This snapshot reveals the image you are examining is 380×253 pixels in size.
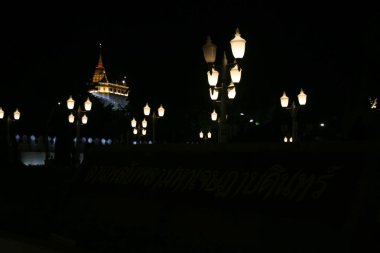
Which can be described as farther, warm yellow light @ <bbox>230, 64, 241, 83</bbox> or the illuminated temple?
the illuminated temple

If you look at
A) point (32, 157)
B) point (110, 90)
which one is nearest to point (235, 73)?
point (32, 157)

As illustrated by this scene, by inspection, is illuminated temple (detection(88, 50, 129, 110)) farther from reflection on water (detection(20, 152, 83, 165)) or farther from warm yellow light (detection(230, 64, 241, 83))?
warm yellow light (detection(230, 64, 241, 83))

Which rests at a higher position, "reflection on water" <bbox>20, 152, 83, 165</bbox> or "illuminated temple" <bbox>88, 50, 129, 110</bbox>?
"illuminated temple" <bbox>88, 50, 129, 110</bbox>

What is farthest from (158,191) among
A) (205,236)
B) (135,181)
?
(205,236)

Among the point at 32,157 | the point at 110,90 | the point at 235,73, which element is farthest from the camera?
the point at 110,90

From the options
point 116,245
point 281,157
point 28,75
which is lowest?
point 116,245

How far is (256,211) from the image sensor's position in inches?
304

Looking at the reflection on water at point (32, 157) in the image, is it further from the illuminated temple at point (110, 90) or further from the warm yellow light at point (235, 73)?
the illuminated temple at point (110, 90)

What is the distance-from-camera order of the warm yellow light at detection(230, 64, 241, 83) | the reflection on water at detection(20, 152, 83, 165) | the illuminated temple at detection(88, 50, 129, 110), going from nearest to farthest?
1. the warm yellow light at detection(230, 64, 241, 83)
2. the reflection on water at detection(20, 152, 83, 165)
3. the illuminated temple at detection(88, 50, 129, 110)

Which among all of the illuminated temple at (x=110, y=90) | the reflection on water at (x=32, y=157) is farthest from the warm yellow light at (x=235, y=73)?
the illuminated temple at (x=110, y=90)

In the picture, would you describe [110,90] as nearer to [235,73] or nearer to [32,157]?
[32,157]

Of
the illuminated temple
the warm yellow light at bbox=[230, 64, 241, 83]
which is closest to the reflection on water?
the warm yellow light at bbox=[230, 64, 241, 83]

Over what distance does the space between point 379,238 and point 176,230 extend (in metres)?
3.48

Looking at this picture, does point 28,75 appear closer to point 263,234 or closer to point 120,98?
point 263,234
